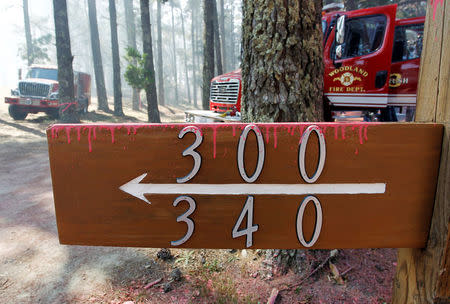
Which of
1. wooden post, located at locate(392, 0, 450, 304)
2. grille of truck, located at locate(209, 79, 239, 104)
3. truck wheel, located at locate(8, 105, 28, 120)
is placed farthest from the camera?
truck wheel, located at locate(8, 105, 28, 120)

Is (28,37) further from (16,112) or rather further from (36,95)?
(16,112)

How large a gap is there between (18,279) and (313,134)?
3.01 metres

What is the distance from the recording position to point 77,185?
75cm

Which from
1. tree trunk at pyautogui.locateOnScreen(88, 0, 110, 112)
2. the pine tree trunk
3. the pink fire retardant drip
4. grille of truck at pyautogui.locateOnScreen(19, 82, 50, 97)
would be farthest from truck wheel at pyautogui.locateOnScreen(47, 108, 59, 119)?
the pink fire retardant drip

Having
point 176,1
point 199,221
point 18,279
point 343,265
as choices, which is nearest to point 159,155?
point 199,221

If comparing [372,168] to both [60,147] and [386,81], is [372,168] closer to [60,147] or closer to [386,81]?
[60,147]

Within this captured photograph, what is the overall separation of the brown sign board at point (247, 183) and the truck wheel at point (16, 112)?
554 inches

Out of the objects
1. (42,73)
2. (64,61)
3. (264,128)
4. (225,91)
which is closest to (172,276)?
(264,128)

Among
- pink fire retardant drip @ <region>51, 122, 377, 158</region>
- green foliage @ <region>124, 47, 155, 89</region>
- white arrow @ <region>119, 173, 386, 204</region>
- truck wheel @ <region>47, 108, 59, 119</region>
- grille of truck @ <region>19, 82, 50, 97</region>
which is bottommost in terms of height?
truck wheel @ <region>47, 108, 59, 119</region>

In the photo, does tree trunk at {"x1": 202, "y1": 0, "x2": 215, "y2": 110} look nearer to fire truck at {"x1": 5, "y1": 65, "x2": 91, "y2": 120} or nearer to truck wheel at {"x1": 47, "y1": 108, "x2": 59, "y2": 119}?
fire truck at {"x1": 5, "y1": 65, "x2": 91, "y2": 120}

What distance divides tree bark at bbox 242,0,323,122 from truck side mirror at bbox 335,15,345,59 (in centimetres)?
236

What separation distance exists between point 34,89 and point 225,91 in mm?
10925

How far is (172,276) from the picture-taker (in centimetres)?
237

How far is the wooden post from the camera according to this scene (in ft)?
2.26
